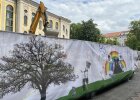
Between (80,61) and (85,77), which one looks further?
(85,77)

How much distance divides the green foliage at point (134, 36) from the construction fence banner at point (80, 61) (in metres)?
66.5

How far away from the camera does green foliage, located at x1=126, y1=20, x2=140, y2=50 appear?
76.6 m

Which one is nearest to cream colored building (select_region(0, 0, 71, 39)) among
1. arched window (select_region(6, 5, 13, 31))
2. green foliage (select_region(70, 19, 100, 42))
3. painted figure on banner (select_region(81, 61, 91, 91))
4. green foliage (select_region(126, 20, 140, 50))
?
arched window (select_region(6, 5, 13, 31))

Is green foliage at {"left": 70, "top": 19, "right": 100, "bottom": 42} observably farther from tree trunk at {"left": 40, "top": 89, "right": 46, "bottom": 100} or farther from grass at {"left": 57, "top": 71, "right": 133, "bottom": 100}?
tree trunk at {"left": 40, "top": 89, "right": 46, "bottom": 100}

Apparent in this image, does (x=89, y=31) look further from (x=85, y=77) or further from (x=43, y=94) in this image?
(x=43, y=94)

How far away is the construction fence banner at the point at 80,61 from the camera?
484cm

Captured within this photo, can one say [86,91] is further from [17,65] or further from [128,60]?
[128,60]

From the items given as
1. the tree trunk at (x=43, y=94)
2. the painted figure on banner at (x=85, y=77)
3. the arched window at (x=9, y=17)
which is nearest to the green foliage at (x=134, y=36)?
the arched window at (x=9, y=17)

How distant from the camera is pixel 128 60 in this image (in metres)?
14.0

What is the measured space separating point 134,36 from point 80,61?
72.7m

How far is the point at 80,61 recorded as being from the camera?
7.55 m

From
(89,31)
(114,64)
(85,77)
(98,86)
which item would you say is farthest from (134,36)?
(85,77)

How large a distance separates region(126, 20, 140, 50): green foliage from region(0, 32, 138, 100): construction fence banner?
66543 mm

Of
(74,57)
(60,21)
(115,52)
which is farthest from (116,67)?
(60,21)
